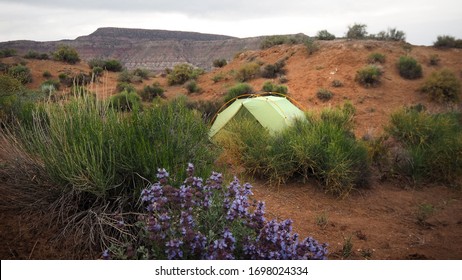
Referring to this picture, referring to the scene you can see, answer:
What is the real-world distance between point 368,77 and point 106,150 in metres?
15.3

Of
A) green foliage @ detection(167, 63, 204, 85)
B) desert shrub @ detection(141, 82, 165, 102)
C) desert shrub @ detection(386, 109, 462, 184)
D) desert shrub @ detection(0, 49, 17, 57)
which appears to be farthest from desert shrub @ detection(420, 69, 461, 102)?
desert shrub @ detection(0, 49, 17, 57)

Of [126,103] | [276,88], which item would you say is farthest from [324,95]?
[126,103]

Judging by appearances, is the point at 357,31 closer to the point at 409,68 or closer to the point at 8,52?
the point at 409,68

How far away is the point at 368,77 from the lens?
54.9 feet

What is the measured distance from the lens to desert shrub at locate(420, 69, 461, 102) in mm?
14680

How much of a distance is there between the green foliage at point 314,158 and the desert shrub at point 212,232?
9.59ft

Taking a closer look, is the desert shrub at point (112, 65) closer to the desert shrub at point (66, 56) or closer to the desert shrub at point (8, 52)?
the desert shrub at point (66, 56)

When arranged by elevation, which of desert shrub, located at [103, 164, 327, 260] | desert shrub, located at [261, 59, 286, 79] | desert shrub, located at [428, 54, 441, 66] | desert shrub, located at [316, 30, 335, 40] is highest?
desert shrub, located at [316, 30, 335, 40]

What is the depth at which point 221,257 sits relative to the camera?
8.09ft

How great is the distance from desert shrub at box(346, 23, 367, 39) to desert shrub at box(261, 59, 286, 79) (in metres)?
7.08

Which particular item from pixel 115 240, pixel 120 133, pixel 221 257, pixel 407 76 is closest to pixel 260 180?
pixel 120 133

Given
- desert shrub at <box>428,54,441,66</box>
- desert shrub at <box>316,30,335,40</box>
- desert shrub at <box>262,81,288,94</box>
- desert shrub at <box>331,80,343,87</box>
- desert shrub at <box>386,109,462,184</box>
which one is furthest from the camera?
desert shrub at <box>316,30,335,40</box>

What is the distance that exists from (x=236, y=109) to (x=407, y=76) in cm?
1263

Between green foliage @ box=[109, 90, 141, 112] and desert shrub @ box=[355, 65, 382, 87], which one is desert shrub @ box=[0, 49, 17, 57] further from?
desert shrub @ box=[355, 65, 382, 87]
